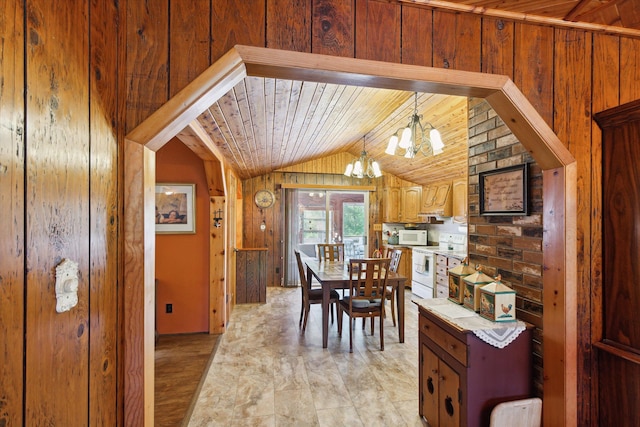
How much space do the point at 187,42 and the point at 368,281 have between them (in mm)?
2661

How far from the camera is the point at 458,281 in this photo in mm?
1953

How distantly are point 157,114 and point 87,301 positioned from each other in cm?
67

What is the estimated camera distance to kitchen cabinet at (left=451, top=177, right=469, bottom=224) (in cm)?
457

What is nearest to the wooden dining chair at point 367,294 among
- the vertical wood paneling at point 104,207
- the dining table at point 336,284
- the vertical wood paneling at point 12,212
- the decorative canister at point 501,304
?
the dining table at point 336,284

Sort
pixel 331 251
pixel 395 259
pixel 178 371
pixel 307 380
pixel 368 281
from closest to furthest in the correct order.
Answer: pixel 307 380 → pixel 178 371 → pixel 368 281 → pixel 395 259 → pixel 331 251

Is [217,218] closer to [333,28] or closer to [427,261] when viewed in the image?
[333,28]

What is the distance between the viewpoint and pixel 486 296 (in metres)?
1.66

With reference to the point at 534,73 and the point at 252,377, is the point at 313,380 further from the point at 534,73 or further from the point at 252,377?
the point at 534,73

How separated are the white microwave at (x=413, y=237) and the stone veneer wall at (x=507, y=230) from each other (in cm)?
373

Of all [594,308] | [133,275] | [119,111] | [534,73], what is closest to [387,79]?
[534,73]

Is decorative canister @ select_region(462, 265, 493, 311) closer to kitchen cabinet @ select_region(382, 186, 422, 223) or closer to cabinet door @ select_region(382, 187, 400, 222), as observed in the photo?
kitchen cabinet @ select_region(382, 186, 422, 223)

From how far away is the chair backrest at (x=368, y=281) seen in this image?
3.07 meters

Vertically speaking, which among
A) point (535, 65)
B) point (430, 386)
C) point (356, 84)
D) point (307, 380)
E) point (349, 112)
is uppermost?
point (349, 112)

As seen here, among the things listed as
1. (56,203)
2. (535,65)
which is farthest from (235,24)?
(535,65)
